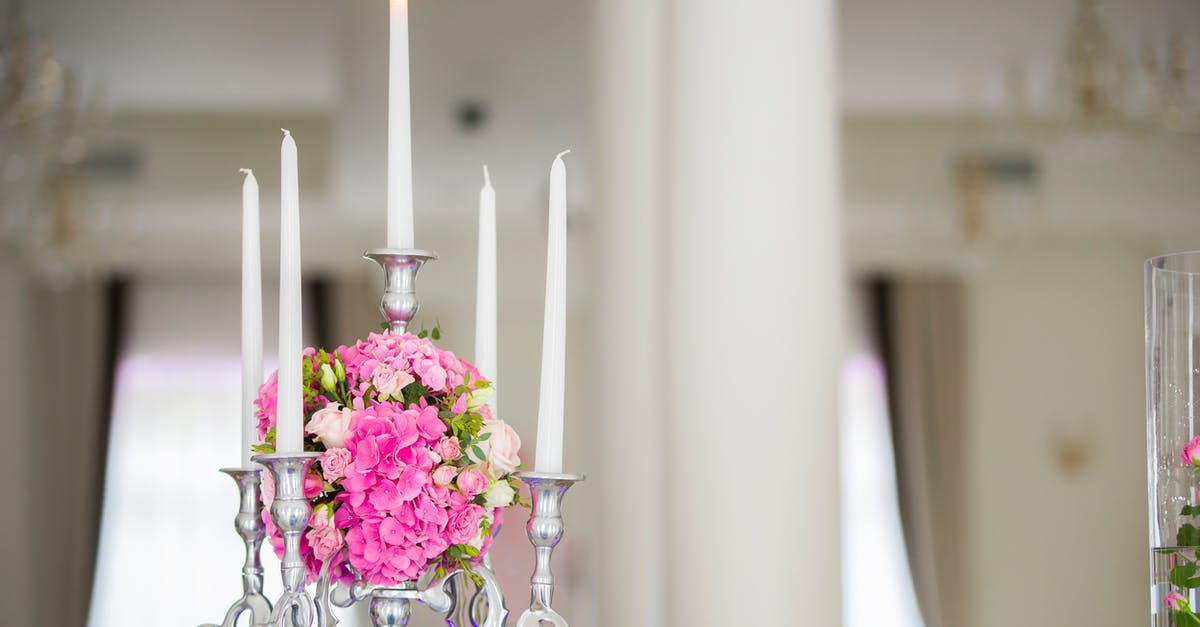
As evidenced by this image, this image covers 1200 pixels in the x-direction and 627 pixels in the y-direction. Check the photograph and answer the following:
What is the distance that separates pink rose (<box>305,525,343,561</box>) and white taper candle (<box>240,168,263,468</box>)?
15cm

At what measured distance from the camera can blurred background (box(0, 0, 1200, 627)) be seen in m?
4.60

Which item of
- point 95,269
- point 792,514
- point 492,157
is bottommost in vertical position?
point 792,514

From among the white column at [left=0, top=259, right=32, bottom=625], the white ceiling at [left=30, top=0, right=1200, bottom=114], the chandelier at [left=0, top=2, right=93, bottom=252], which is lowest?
the white column at [left=0, top=259, right=32, bottom=625]

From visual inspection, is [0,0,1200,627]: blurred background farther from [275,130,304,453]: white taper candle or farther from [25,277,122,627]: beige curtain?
[275,130,304,453]: white taper candle

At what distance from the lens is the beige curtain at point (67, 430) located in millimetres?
5574

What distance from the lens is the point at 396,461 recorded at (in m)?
0.87

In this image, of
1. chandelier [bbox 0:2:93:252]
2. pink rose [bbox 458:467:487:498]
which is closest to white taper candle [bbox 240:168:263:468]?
pink rose [bbox 458:467:487:498]

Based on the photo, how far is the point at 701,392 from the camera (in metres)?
1.48

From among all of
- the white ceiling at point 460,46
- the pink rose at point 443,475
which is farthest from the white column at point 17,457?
the pink rose at point 443,475

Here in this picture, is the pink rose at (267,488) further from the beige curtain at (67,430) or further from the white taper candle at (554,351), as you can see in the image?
the beige curtain at (67,430)

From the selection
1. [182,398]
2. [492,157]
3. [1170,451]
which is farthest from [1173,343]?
[182,398]

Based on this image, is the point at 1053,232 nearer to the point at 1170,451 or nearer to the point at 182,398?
the point at 182,398

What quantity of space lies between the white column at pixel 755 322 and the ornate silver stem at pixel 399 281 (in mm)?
571

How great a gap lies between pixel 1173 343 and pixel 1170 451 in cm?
9
